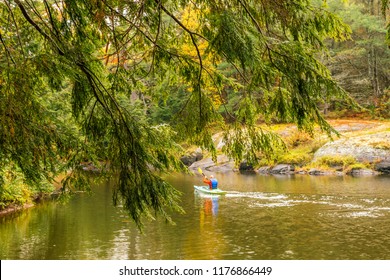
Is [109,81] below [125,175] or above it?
above

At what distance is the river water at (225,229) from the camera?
11266mm

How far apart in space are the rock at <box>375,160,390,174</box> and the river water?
7630mm

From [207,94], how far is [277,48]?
1498mm

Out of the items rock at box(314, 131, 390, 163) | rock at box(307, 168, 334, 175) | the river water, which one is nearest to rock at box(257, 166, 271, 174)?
rock at box(307, 168, 334, 175)

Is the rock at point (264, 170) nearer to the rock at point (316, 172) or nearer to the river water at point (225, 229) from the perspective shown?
the rock at point (316, 172)

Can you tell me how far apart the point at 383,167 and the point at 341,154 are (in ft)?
9.94

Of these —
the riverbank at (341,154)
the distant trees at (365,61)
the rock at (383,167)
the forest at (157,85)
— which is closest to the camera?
the forest at (157,85)

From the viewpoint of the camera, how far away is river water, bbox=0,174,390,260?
444 inches

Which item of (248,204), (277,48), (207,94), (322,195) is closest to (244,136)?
(207,94)

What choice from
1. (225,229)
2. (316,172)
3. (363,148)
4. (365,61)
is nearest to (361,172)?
(363,148)

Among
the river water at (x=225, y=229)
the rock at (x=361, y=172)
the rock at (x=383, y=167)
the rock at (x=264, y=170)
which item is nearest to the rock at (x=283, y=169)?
the rock at (x=264, y=170)

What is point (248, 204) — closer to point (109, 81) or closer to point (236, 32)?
point (109, 81)

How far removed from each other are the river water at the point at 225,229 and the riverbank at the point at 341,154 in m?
8.20

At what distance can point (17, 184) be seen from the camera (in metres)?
17.7
